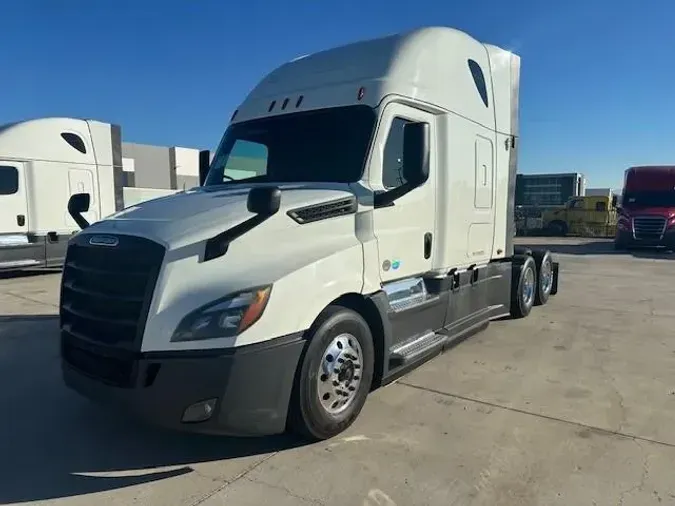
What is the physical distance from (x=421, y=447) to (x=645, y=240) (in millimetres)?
20190

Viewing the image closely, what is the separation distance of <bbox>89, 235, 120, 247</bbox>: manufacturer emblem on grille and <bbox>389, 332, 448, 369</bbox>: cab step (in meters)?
2.34

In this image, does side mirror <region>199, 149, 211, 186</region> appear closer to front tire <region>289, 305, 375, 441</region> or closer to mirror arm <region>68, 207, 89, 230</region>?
mirror arm <region>68, 207, 89, 230</region>

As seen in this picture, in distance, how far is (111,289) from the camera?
3.52m

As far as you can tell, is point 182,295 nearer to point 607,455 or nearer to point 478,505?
point 478,505

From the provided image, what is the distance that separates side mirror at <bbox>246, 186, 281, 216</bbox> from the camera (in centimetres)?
334

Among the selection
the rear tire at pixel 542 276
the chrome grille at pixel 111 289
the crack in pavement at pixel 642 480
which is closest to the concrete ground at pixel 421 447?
the crack in pavement at pixel 642 480

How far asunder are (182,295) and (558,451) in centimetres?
280

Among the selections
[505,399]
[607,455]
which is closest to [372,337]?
[505,399]

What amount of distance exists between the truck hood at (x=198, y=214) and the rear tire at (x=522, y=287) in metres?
4.56

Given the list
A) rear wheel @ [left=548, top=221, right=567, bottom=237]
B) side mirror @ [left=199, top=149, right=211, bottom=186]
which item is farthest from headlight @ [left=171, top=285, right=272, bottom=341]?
rear wheel @ [left=548, top=221, right=567, bottom=237]

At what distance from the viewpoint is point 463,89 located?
18.9ft

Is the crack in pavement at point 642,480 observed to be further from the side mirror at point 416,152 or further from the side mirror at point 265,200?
the side mirror at point 265,200

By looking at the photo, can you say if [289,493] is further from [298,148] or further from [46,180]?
[46,180]

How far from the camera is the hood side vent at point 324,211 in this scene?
12.5ft
